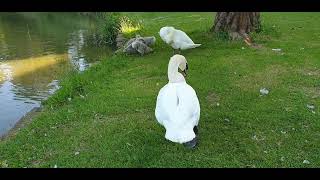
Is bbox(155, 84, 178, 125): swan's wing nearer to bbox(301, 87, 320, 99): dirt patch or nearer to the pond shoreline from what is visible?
the pond shoreline

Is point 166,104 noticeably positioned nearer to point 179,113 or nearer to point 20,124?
point 179,113

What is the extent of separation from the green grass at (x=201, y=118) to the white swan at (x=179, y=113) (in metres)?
0.30

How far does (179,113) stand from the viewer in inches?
230

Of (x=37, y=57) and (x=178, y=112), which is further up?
(x=178, y=112)

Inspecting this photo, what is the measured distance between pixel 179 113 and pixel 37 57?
482 inches

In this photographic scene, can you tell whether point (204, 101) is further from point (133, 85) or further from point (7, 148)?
point (7, 148)

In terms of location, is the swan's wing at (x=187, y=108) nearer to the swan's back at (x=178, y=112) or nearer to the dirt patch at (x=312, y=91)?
the swan's back at (x=178, y=112)

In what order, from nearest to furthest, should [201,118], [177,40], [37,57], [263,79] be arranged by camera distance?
[201,118]
[263,79]
[177,40]
[37,57]

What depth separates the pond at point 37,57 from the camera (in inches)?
444

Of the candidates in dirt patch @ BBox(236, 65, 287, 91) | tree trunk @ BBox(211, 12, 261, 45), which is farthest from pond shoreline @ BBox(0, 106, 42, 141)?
tree trunk @ BBox(211, 12, 261, 45)

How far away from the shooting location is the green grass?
19.8 feet

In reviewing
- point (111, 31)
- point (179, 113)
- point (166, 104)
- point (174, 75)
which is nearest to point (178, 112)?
point (179, 113)
